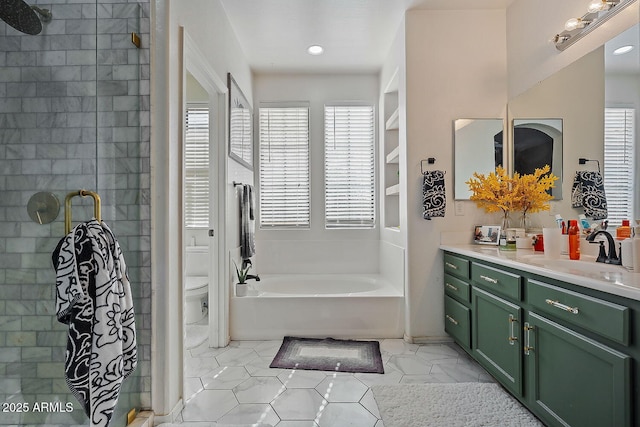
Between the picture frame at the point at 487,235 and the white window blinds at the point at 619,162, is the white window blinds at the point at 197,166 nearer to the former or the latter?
the picture frame at the point at 487,235

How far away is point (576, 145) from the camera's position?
2.28m

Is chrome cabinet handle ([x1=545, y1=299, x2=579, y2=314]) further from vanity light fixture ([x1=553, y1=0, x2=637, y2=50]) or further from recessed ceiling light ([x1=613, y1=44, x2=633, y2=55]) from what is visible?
vanity light fixture ([x1=553, y1=0, x2=637, y2=50])

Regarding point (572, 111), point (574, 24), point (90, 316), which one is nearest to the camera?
point (90, 316)

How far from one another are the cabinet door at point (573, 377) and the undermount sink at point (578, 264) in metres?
0.35

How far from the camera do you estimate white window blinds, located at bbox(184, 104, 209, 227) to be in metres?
4.13

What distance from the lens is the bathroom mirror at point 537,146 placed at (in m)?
2.48

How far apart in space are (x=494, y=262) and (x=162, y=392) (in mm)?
1925

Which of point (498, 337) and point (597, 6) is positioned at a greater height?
point (597, 6)

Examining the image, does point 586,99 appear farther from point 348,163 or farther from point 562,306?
point 348,163

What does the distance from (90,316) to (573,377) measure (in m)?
1.91

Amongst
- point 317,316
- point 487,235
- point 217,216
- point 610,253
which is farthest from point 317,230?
point 610,253

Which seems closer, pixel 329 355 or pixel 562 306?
pixel 562 306

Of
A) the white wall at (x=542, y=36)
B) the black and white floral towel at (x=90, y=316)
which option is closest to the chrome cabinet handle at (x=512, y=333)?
the white wall at (x=542, y=36)

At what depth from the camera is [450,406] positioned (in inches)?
79.7
